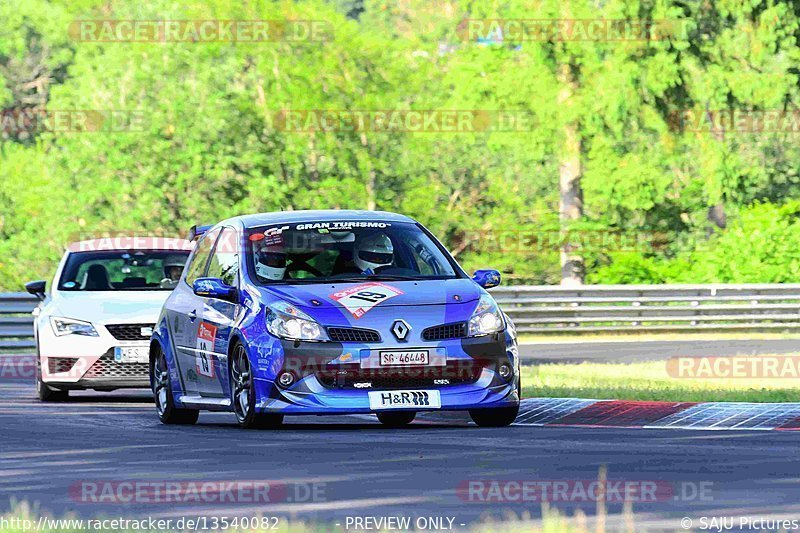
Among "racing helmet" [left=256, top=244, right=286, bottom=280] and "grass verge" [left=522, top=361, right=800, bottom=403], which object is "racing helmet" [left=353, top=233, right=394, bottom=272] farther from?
"grass verge" [left=522, top=361, right=800, bottom=403]

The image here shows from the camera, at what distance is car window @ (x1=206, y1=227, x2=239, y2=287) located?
14.3 meters

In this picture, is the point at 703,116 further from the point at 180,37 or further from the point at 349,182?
the point at 180,37

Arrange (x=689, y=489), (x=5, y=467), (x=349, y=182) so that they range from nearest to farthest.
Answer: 1. (x=689, y=489)
2. (x=5, y=467)
3. (x=349, y=182)

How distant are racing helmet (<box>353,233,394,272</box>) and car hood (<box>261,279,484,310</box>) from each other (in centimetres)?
51

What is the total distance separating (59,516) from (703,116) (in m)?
39.9

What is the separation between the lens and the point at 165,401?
15094 millimetres

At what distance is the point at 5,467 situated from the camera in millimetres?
11055

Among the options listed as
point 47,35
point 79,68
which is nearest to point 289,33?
point 79,68

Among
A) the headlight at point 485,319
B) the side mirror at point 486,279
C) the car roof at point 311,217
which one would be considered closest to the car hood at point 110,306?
the car roof at point 311,217

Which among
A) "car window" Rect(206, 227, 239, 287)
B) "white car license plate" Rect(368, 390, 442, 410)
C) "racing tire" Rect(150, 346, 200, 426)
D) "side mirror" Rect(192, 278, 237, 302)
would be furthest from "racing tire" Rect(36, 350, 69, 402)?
"white car license plate" Rect(368, 390, 442, 410)

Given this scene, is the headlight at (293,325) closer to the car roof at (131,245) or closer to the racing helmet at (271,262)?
the racing helmet at (271,262)

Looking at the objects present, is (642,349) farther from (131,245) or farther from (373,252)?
(373,252)

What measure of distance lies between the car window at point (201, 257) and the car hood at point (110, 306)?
2.19 meters

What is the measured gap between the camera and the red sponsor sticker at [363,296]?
13.1m
